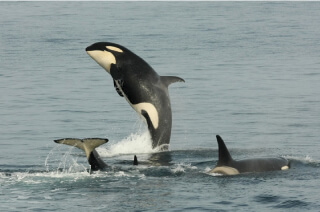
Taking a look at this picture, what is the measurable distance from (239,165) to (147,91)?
5031 mm

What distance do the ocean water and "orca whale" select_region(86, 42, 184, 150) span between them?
0.62 m

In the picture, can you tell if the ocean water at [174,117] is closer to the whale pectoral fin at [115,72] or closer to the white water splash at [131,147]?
the white water splash at [131,147]

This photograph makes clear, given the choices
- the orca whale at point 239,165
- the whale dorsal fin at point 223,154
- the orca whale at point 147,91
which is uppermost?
the orca whale at point 147,91

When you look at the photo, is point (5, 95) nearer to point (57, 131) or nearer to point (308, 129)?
point (57, 131)

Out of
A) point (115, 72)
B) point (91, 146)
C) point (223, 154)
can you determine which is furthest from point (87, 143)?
point (115, 72)

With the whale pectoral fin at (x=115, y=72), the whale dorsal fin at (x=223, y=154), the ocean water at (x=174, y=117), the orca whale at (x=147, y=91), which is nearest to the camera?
the ocean water at (x=174, y=117)

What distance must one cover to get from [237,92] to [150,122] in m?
14.1

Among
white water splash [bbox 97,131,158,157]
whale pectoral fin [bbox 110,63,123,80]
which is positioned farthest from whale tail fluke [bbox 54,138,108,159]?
whale pectoral fin [bbox 110,63,123,80]

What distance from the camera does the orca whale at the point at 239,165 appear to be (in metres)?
19.6

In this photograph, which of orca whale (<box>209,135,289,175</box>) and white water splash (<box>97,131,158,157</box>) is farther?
white water splash (<box>97,131,158,157</box>)

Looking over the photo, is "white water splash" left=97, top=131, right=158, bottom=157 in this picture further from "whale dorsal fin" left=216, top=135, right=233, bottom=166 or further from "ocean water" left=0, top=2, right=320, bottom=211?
"whale dorsal fin" left=216, top=135, right=233, bottom=166

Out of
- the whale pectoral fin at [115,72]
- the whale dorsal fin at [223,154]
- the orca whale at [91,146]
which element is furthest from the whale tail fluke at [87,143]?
the whale pectoral fin at [115,72]

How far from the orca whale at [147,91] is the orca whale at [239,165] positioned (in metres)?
4.32

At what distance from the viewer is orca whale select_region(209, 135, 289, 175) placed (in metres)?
19.6
